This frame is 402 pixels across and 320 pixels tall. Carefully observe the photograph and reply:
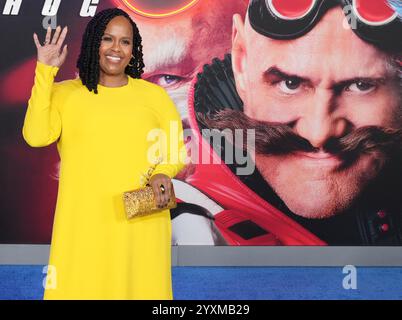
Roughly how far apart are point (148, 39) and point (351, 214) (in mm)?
1825

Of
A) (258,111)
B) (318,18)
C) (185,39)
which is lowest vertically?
(258,111)

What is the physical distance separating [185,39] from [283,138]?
3.11 ft

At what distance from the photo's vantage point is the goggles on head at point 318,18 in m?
4.36

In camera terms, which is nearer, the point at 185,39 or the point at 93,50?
the point at 93,50

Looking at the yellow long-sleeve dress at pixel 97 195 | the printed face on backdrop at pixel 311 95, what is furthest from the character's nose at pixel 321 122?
the yellow long-sleeve dress at pixel 97 195

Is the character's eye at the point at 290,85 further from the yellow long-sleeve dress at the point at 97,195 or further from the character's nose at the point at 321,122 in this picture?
the yellow long-sleeve dress at the point at 97,195

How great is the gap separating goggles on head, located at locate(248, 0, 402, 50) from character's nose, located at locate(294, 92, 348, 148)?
0.49 m

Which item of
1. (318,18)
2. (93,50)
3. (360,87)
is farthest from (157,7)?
(93,50)

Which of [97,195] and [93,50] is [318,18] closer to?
[93,50]

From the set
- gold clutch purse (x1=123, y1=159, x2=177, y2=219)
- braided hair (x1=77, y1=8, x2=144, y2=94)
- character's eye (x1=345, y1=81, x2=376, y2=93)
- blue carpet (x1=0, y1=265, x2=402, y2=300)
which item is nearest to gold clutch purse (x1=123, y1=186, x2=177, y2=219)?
gold clutch purse (x1=123, y1=159, x2=177, y2=219)

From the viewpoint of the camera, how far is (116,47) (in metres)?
1.82

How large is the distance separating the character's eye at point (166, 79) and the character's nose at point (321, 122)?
0.87 m

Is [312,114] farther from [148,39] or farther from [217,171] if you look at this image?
[148,39]
